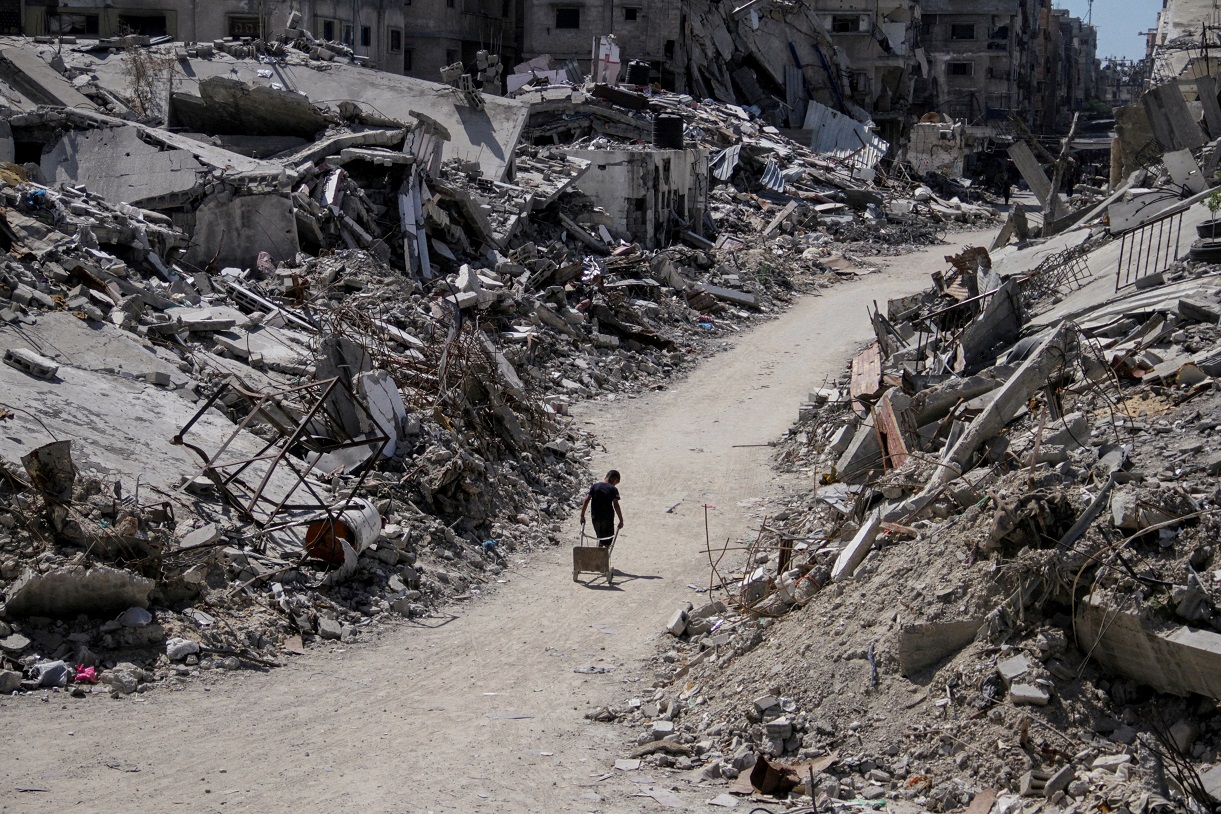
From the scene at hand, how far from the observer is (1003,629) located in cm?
664

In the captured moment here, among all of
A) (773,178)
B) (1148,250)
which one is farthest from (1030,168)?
(773,178)

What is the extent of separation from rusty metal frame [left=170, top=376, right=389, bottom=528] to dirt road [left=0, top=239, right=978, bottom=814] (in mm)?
1390

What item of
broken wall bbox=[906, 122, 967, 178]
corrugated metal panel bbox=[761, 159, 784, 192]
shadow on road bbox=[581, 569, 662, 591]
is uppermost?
broken wall bbox=[906, 122, 967, 178]

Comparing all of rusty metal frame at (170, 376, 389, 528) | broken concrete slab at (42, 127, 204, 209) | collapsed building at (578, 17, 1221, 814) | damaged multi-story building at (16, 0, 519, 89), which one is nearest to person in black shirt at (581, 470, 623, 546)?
collapsed building at (578, 17, 1221, 814)

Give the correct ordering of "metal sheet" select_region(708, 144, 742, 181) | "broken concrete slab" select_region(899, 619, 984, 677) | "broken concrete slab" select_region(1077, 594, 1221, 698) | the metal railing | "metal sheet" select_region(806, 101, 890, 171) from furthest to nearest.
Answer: "metal sheet" select_region(806, 101, 890, 171), "metal sheet" select_region(708, 144, 742, 181), the metal railing, "broken concrete slab" select_region(899, 619, 984, 677), "broken concrete slab" select_region(1077, 594, 1221, 698)

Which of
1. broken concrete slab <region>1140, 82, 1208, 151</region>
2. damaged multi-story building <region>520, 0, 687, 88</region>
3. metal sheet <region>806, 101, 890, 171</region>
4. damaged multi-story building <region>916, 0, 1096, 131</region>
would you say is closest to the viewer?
broken concrete slab <region>1140, 82, 1208, 151</region>

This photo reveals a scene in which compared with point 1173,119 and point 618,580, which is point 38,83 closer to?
point 618,580

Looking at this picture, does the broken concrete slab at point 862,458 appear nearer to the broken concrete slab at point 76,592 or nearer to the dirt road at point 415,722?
the dirt road at point 415,722

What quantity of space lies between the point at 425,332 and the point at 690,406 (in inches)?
146

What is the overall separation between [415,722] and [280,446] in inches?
153

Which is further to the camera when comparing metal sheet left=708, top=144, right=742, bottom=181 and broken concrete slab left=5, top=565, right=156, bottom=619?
metal sheet left=708, top=144, right=742, bottom=181

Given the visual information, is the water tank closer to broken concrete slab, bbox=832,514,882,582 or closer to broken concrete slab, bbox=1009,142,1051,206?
broken concrete slab, bbox=1009,142,1051,206

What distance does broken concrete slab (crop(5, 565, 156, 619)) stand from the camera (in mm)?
A: 7785

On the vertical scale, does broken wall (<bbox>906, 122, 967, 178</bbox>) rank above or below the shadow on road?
above
